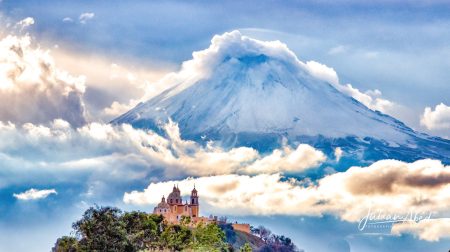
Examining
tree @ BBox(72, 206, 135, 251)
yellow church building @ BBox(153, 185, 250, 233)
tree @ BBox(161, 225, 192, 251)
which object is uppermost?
yellow church building @ BBox(153, 185, 250, 233)

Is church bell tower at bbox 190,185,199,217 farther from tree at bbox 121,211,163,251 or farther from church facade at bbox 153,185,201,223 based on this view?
tree at bbox 121,211,163,251

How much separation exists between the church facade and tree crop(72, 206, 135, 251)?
99.6 m

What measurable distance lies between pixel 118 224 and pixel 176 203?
110173 millimetres

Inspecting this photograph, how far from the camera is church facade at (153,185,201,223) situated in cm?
17112

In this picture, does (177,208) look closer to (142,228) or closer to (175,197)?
(175,197)

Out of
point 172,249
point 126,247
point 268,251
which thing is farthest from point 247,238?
point 126,247

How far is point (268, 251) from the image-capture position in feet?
595

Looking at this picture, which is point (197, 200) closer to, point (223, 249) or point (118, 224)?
point (223, 249)

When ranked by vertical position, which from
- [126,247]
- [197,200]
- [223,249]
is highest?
[197,200]

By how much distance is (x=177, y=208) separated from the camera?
586 feet

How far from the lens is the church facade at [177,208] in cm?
17112

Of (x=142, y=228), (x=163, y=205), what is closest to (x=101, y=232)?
(x=142, y=228)

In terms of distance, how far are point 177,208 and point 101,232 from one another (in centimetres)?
11052

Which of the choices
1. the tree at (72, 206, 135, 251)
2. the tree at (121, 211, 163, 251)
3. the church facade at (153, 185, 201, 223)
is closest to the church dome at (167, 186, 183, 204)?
the church facade at (153, 185, 201, 223)
